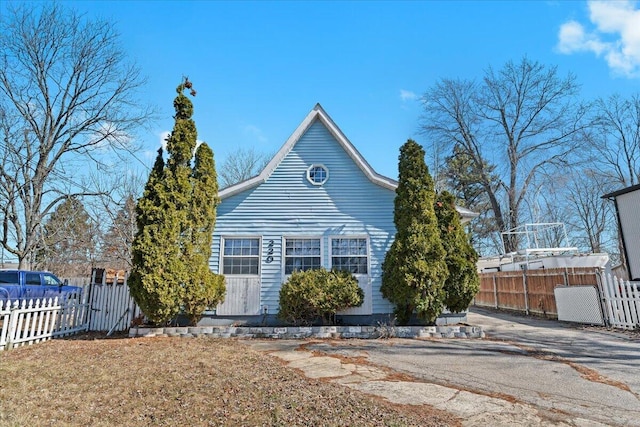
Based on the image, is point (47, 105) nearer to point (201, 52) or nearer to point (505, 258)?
point (201, 52)

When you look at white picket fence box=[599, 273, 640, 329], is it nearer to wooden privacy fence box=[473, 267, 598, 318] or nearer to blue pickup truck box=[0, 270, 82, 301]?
wooden privacy fence box=[473, 267, 598, 318]

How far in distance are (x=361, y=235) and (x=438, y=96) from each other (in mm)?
22198

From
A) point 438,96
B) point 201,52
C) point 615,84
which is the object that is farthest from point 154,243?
point 615,84

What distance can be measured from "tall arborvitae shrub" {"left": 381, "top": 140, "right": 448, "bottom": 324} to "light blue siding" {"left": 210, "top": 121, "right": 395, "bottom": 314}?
1.04 meters

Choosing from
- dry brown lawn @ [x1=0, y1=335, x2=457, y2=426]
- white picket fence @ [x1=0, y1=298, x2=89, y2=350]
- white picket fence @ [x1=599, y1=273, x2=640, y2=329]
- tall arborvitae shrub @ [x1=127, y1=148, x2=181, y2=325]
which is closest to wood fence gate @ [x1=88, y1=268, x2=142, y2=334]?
white picket fence @ [x1=0, y1=298, x2=89, y2=350]

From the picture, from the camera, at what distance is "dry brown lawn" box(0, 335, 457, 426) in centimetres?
373

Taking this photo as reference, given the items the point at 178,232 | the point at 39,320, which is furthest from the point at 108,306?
the point at 178,232

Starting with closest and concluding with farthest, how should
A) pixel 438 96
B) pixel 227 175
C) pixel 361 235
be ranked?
1. pixel 361 235
2. pixel 438 96
3. pixel 227 175

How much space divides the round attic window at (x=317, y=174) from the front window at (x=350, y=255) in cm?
196

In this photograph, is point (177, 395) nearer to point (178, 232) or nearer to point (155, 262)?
point (155, 262)

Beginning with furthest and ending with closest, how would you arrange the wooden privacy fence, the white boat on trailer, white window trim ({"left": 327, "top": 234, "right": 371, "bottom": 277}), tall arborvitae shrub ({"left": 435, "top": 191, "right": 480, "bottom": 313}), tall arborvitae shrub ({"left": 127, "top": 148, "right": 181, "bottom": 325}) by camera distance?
the white boat on trailer, the wooden privacy fence, white window trim ({"left": 327, "top": 234, "right": 371, "bottom": 277}), tall arborvitae shrub ({"left": 435, "top": 191, "right": 480, "bottom": 313}), tall arborvitae shrub ({"left": 127, "top": 148, "right": 181, "bottom": 325})

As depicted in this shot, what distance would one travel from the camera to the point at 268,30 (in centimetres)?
1027

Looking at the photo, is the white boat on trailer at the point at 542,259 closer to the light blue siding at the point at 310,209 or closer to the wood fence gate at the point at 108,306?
the light blue siding at the point at 310,209

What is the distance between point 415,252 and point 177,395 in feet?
21.5
